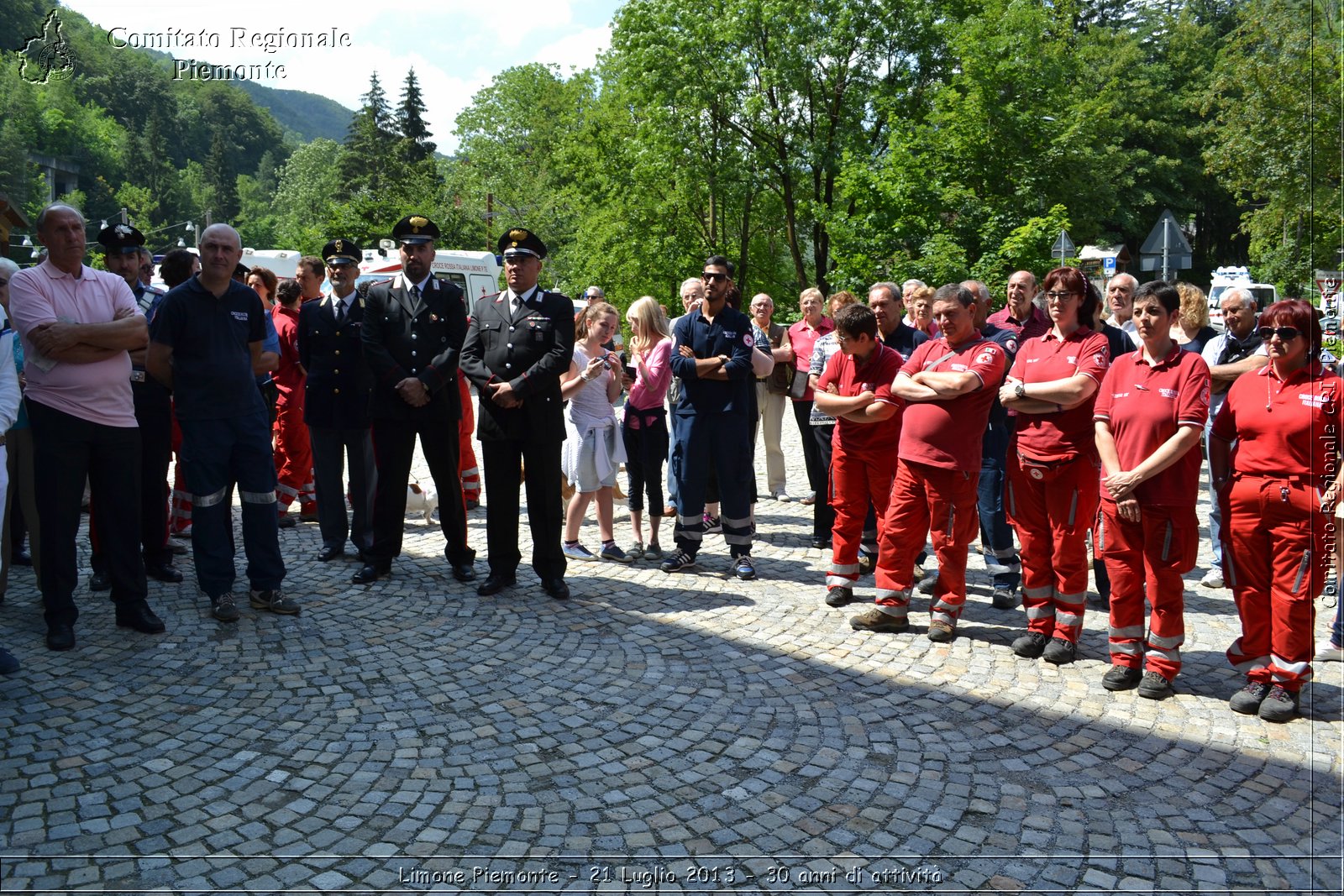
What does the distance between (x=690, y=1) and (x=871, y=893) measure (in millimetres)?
29991

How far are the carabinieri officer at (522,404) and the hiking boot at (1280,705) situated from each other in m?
4.17

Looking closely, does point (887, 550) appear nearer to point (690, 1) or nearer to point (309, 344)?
point (309, 344)

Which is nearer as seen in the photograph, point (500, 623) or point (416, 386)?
point (500, 623)

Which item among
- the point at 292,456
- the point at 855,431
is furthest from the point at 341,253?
the point at 855,431

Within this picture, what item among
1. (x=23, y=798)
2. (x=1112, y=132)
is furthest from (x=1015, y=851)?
(x=1112, y=132)

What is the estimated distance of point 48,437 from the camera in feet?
18.2

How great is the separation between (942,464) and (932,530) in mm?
427

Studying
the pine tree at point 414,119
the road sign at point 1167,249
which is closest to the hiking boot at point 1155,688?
the road sign at point 1167,249

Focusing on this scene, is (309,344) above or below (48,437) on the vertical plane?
above

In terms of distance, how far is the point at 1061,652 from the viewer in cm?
576

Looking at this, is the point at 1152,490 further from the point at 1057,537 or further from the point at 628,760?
the point at 628,760

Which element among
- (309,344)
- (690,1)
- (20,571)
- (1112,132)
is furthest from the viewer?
(1112,132)

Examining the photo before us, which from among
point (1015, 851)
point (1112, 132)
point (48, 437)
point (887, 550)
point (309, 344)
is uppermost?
point (1112, 132)

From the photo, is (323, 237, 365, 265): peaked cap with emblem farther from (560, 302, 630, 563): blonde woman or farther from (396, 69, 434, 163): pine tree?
(396, 69, 434, 163): pine tree
